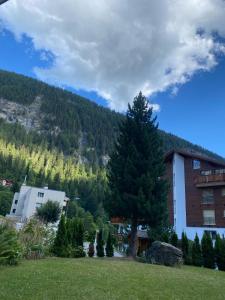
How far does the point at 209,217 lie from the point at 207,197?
266 centimetres

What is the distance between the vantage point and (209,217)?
37812mm

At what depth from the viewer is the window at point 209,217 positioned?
3738cm

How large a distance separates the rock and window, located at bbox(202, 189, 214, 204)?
20.9 m

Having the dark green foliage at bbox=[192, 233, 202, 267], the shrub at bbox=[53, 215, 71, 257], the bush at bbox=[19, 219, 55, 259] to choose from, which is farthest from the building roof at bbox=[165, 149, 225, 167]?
the shrub at bbox=[53, 215, 71, 257]

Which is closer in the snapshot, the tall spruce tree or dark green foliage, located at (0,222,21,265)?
dark green foliage, located at (0,222,21,265)

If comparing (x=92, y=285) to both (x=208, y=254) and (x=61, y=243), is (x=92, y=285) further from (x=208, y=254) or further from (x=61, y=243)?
(x=208, y=254)

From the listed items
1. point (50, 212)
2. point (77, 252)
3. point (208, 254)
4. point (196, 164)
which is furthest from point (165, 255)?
point (50, 212)

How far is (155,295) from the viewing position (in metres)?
9.31

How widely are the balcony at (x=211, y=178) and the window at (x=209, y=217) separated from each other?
356 centimetres

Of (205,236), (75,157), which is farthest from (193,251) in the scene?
(75,157)

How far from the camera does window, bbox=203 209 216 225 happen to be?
3738 cm

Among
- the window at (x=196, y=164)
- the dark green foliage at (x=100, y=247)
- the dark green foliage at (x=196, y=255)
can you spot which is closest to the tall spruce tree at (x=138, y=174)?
the dark green foliage at (x=100, y=247)

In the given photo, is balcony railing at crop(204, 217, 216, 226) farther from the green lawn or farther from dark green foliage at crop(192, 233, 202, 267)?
the green lawn

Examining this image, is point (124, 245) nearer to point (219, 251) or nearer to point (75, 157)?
point (219, 251)
